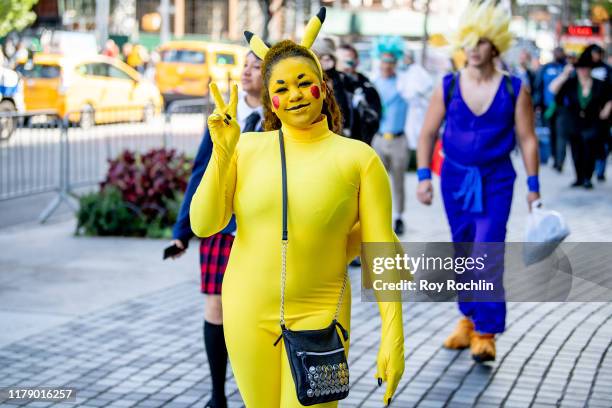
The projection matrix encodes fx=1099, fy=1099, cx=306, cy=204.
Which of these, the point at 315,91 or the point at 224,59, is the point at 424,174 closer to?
the point at 315,91

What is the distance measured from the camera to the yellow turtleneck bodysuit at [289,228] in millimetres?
3498

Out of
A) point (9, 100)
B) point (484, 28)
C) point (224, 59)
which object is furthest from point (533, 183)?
point (224, 59)

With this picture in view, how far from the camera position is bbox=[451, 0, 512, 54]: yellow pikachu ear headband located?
6305mm

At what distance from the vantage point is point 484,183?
619 centimetres

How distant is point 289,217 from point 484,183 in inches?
114

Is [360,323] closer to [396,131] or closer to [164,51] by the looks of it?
[396,131]

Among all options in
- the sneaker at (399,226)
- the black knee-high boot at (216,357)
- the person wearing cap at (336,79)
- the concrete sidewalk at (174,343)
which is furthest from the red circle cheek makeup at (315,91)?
the sneaker at (399,226)

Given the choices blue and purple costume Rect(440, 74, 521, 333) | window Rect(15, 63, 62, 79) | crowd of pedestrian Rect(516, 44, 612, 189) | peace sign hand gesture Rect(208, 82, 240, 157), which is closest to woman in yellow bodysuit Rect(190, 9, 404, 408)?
peace sign hand gesture Rect(208, 82, 240, 157)

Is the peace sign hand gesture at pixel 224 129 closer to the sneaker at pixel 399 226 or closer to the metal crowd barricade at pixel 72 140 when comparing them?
the sneaker at pixel 399 226

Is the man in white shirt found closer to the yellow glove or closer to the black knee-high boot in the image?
the black knee-high boot

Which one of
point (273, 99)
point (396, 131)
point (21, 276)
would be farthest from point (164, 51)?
point (273, 99)

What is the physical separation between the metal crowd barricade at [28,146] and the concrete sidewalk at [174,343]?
3276 mm

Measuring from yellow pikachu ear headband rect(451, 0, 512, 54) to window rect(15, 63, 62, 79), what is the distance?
18.4 metres

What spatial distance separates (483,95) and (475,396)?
175 cm
